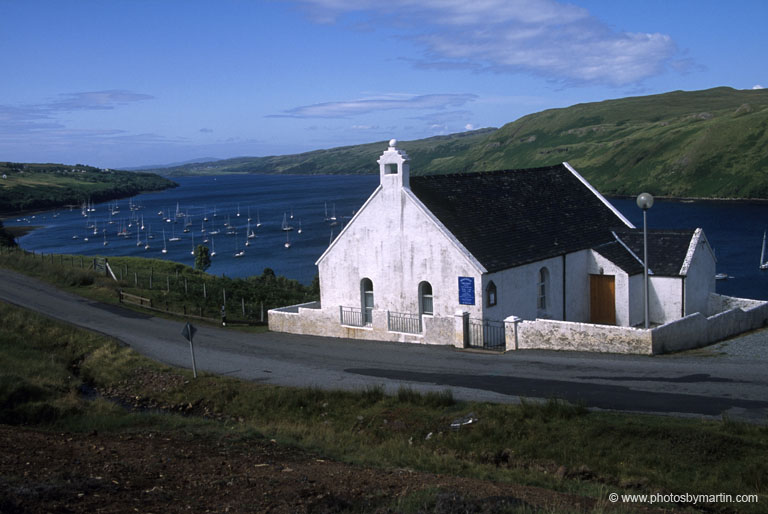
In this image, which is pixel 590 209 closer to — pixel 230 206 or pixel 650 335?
pixel 650 335

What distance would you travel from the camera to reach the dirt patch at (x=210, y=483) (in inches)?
387

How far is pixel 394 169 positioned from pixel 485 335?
25.9 ft

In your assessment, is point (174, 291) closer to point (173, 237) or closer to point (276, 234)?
point (276, 234)

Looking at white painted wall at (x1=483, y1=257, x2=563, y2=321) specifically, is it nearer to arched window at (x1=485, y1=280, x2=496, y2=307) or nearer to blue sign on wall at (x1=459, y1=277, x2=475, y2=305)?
arched window at (x1=485, y1=280, x2=496, y2=307)

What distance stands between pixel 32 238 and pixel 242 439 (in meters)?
133

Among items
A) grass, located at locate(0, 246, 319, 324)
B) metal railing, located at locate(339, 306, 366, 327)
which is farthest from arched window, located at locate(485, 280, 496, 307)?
grass, located at locate(0, 246, 319, 324)

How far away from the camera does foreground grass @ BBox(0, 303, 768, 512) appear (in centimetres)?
1232

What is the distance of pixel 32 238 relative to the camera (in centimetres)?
13162

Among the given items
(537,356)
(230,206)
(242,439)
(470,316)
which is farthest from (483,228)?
(230,206)

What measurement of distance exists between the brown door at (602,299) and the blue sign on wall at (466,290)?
8.00m

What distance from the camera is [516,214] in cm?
3086

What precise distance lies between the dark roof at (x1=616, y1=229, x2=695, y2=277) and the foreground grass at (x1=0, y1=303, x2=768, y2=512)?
620 inches

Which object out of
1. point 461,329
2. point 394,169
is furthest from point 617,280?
point 394,169

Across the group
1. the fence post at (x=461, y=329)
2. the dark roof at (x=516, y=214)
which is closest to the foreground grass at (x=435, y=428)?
the fence post at (x=461, y=329)
